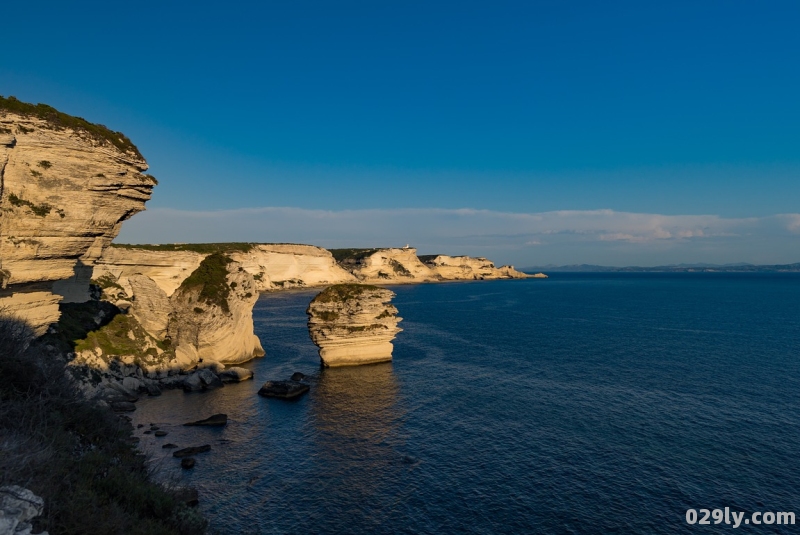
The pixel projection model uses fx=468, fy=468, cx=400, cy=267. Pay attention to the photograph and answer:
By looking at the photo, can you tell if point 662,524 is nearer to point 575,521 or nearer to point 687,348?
point 575,521

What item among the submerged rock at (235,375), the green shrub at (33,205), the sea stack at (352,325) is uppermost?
the green shrub at (33,205)

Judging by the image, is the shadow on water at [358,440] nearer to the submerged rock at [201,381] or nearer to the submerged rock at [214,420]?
the submerged rock at [214,420]

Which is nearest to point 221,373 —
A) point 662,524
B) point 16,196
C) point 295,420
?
point 295,420

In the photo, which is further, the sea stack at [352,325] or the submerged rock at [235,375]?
the sea stack at [352,325]

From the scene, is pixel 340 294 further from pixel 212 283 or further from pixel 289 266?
pixel 289 266

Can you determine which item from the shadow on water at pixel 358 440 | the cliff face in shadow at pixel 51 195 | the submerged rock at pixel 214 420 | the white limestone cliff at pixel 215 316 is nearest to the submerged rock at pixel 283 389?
the shadow on water at pixel 358 440

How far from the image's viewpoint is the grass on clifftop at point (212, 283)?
53.8 metres

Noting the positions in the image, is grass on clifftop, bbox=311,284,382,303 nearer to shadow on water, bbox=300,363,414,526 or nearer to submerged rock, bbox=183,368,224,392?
shadow on water, bbox=300,363,414,526

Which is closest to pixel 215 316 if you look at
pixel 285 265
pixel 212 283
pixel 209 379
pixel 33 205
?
pixel 212 283

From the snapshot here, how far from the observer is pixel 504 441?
1231 inches

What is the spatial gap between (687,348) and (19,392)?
67135mm

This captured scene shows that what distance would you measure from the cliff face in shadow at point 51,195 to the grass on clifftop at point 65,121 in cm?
4

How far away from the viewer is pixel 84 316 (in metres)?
46.6

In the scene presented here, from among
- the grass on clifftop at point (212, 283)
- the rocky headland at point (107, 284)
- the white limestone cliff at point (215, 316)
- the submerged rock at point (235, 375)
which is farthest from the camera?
the grass on clifftop at point (212, 283)
